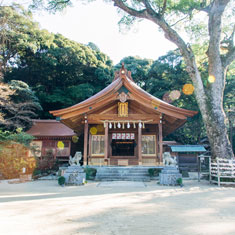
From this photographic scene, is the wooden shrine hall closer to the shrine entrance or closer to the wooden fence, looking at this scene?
the shrine entrance

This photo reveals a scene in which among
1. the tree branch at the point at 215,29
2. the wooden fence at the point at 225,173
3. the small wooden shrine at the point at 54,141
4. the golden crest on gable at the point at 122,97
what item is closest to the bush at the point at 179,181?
the wooden fence at the point at 225,173

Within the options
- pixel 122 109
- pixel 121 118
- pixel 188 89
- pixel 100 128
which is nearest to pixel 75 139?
pixel 100 128

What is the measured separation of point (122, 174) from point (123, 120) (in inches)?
130

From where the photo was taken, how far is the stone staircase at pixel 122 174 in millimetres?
A: 9047

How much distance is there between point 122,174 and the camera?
9352 mm

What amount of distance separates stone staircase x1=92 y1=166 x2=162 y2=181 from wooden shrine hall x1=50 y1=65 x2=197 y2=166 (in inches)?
36.0

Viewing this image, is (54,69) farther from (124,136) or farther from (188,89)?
(188,89)

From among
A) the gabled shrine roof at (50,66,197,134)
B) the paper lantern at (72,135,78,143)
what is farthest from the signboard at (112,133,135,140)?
the paper lantern at (72,135,78,143)

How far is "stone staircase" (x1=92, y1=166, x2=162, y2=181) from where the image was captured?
29.7 feet

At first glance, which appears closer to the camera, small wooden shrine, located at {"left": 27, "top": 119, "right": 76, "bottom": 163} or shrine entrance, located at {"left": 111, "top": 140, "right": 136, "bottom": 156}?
shrine entrance, located at {"left": 111, "top": 140, "right": 136, "bottom": 156}

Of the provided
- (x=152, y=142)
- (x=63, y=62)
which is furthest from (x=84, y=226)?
(x=63, y=62)

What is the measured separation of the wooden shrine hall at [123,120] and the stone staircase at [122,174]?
0.92 meters

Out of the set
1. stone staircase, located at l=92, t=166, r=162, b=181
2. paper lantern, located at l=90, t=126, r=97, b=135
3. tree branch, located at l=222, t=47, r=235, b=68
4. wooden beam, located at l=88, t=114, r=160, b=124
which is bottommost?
stone staircase, located at l=92, t=166, r=162, b=181

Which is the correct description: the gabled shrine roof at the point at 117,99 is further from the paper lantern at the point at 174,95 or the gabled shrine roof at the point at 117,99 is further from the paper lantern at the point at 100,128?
the paper lantern at the point at 174,95
